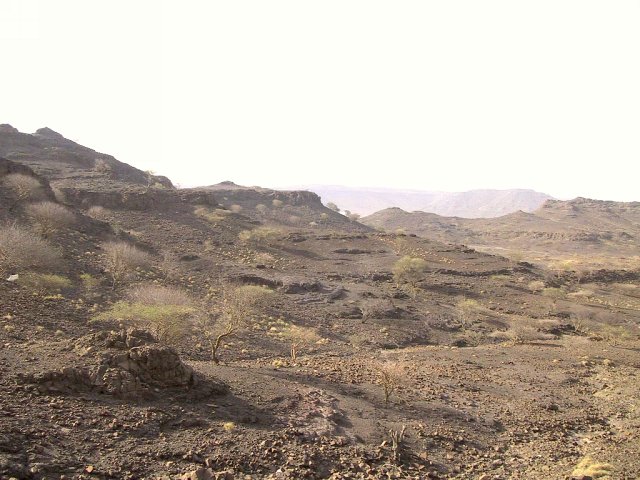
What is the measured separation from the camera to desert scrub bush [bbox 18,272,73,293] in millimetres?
19605

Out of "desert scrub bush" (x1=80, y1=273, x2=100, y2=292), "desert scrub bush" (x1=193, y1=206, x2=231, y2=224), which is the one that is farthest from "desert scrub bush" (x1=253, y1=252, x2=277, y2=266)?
"desert scrub bush" (x1=80, y1=273, x2=100, y2=292)

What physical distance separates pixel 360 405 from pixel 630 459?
6915 mm

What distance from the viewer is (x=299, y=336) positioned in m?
22.5

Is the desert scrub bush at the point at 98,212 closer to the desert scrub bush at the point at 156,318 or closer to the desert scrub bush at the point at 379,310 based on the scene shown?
the desert scrub bush at the point at 156,318

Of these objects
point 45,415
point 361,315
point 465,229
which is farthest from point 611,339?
point 465,229

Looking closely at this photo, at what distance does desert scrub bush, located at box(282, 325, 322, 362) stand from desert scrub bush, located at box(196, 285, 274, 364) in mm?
2234

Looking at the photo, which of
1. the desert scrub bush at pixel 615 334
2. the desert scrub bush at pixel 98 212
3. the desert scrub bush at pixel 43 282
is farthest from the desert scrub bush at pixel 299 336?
the desert scrub bush at pixel 98 212

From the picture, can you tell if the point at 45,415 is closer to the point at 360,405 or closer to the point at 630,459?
the point at 360,405

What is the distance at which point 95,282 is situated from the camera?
2303 cm

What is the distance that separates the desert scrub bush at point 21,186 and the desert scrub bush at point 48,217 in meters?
1.12

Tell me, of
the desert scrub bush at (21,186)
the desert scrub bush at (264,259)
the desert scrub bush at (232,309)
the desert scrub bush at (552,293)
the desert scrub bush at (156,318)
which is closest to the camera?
the desert scrub bush at (156,318)

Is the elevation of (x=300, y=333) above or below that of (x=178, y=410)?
below

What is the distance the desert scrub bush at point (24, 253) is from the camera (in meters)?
20.7

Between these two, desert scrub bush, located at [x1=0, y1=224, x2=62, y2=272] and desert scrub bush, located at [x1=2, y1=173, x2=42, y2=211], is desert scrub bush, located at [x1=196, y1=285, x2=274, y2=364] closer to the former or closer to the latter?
desert scrub bush, located at [x1=0, y1=224, x2=62, y2=272]
